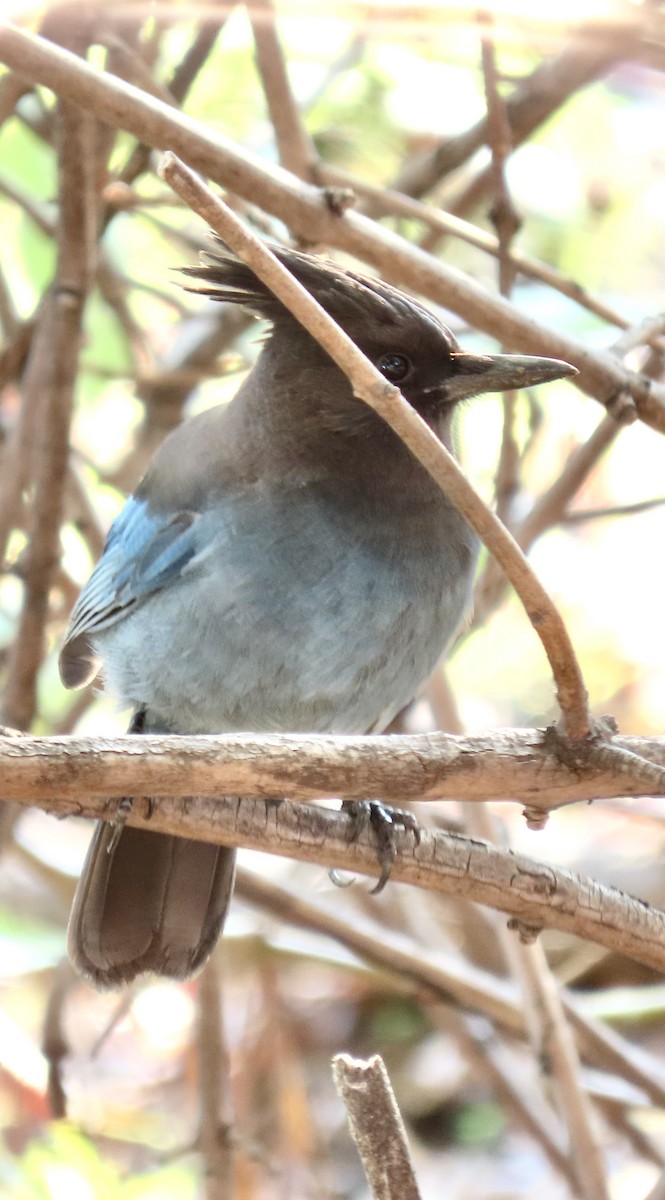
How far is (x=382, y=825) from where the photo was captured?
2.45 metres

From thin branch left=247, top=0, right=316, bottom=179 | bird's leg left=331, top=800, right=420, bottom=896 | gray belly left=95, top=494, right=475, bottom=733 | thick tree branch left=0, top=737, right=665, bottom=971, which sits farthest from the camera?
thin branch left=247, top=0, right=316, bottom=179

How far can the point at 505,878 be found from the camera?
7.13 feet

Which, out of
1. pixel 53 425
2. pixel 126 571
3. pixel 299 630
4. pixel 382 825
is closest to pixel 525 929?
pixel 382 825

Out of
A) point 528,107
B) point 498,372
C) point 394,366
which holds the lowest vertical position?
point 498,372

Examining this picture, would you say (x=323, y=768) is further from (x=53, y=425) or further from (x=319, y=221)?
(x=53, y=425)

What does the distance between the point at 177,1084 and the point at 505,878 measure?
2503 millimetres

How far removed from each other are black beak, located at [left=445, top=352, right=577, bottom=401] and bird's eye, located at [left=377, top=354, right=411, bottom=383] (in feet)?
0.26

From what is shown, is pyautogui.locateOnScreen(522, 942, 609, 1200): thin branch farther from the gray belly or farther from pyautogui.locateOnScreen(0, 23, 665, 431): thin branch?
pyautogui.locateOnScreen(0, 23, 665, 431): thin branch

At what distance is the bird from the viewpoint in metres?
2.64

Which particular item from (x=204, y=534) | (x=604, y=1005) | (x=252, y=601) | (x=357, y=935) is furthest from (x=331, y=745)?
(x=604, y=1005)

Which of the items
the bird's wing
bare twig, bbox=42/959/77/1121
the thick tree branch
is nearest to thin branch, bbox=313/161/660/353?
the bird's wing

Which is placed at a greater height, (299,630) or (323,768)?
(299,630)

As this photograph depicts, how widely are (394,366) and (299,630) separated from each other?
0.51 m

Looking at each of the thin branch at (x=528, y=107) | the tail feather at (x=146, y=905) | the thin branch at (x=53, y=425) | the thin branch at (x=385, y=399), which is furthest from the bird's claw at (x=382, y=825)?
the thin branch at (x=528, y=107)
